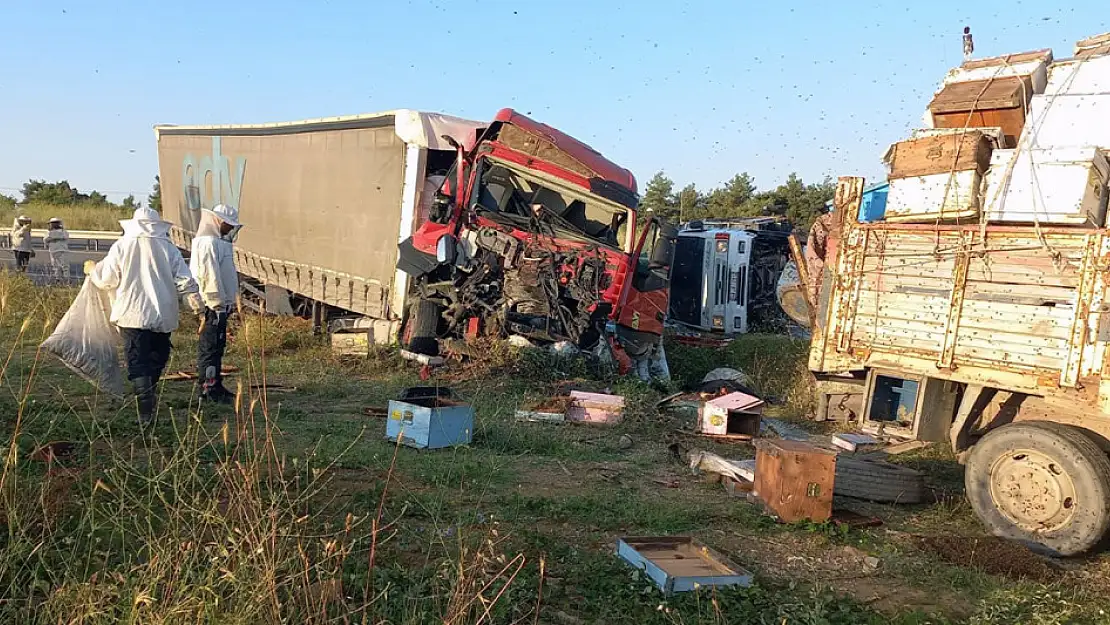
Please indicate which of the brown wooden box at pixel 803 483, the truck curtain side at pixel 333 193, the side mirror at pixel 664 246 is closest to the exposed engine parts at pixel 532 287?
the side mirror at pixel 664 246

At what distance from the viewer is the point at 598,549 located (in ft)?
13.4

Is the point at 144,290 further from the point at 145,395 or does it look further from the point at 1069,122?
the point at 1069,122

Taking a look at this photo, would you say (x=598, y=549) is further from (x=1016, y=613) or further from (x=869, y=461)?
(x=869, y=461)

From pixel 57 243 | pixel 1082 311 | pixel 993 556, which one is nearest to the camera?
pixel 993 556

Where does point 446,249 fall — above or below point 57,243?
above

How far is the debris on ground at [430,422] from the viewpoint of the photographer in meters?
5.76

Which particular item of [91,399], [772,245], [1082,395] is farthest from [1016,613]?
[772,245]

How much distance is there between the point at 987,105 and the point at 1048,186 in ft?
3.16

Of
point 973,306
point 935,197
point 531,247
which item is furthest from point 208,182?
point 973,306

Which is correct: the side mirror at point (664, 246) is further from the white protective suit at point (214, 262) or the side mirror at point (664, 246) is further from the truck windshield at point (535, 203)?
the white protective suit at point (214, 262)

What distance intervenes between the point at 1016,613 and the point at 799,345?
26.9 feet

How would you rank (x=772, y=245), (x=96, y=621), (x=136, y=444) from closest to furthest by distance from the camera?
(x=96, y=621) < (x=136, y=444) < (x=772, y=245)

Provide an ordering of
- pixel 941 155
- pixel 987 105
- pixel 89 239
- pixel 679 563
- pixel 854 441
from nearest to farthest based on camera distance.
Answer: pixel 679 563
pixel 941 155
pixel 987 105
pixel 854 441
pixel 89 239

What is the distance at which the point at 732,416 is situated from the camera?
280 inches
